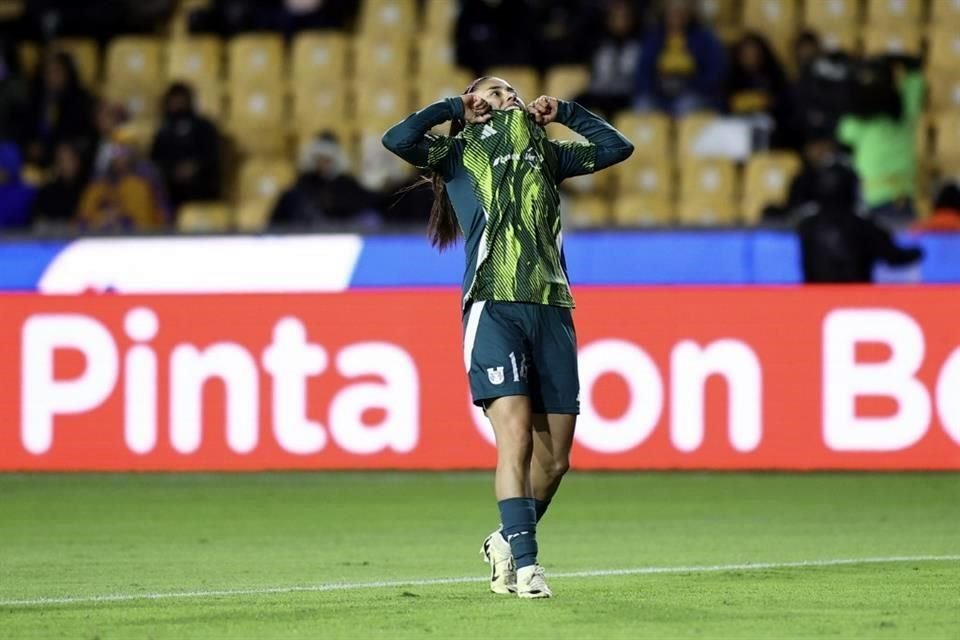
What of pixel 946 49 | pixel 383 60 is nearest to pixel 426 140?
pixel 946 49

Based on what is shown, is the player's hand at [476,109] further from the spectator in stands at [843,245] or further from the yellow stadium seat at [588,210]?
the yellow stadium seat at [588,210]

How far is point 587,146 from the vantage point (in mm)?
8125

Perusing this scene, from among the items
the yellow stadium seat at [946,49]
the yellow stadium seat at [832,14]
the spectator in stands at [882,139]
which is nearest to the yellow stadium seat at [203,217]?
the spectator in stands at [882,139]

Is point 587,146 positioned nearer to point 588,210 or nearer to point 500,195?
point 500,195

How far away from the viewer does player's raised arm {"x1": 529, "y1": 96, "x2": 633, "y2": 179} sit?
8.06m

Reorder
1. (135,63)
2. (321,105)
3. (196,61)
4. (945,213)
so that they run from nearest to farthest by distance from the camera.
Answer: (945,213) → (321,105) → (196,61) → (135,63)

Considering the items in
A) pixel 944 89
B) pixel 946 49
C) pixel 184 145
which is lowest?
pixel 184 145

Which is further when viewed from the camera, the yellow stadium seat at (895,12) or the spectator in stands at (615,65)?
the yellow stadium seat at (895,12)

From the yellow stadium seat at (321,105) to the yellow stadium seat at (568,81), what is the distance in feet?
6.78

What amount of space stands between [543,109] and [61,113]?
12700 millimetres

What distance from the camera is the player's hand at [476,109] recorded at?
784cm

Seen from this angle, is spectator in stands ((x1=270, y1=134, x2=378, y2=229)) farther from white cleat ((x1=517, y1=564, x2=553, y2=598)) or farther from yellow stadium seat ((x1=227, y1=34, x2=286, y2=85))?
white cleat ((x1=517, y1=564, x2=553, y2=598))

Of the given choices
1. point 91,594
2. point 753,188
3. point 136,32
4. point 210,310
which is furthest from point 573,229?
point 91,594

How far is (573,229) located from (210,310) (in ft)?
11.1
